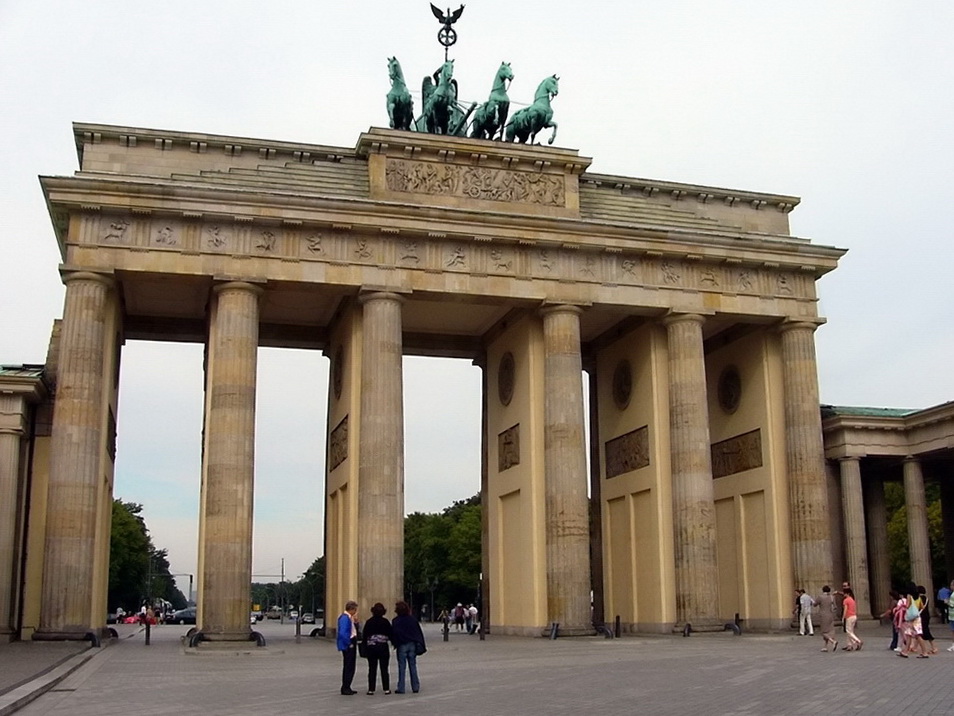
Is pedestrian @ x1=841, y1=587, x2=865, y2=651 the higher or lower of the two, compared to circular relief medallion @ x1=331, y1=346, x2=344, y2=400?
lower

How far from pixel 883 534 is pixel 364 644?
3709 centimetres

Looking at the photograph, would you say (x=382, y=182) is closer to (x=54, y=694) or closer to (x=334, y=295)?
(x=334, y=295)

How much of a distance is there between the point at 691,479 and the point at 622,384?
646 cm

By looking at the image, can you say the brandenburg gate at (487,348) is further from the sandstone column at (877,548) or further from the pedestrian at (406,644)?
the pedestrian at (406,644)

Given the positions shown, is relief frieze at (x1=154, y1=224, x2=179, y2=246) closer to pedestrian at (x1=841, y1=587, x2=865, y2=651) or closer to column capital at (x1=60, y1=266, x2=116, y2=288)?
column capital at (x1=60, y1=266, x2=116, y2=288)

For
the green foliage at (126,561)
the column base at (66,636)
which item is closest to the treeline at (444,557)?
the green foliage at (126,561)

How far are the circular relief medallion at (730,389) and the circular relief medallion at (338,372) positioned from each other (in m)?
15.4

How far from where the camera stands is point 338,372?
41625 millimetres

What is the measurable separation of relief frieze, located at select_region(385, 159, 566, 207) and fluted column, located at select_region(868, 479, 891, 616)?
21494 mm

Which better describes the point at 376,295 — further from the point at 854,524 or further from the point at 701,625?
the point at 854,524

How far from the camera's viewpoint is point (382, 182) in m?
38.1

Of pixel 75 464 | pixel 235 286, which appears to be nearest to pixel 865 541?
pixel 235 286

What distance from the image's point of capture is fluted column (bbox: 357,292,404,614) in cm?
3478

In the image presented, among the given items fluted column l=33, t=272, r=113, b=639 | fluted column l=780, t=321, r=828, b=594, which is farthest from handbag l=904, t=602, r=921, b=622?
fluted column l=33, t=272, r=113, b=639
